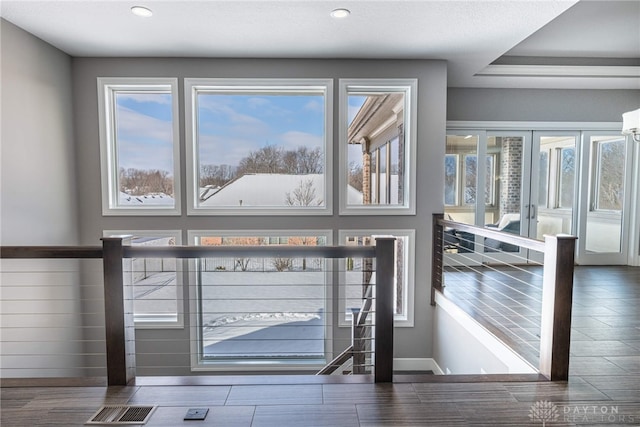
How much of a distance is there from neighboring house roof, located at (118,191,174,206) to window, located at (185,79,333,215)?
0.36 meters

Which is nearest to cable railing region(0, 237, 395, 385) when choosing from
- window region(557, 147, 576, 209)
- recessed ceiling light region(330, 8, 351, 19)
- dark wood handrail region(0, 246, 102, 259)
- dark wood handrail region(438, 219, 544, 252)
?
dark wood handrail region(438, 219, 544, 252)

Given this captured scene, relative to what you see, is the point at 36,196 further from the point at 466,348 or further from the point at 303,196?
the point at 466,348

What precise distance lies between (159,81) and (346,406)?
155 inches

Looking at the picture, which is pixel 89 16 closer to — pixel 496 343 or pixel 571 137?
pixel 496 343

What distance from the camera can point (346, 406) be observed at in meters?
1.89

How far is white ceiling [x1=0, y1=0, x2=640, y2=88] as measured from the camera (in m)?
2.84

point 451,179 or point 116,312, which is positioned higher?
point 451,179

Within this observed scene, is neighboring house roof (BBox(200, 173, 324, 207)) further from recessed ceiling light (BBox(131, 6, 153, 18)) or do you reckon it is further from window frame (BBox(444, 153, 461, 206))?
window frame (BBox(444, 153, 461, 206))

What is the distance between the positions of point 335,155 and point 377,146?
2.06 ft

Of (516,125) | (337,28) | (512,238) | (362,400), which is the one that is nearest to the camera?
(362,400)

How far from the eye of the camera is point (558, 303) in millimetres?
2078

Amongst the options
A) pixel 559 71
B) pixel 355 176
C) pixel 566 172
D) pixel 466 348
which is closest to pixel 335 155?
pixel 355 176

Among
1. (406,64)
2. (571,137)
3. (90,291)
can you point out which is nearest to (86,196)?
(90,291)

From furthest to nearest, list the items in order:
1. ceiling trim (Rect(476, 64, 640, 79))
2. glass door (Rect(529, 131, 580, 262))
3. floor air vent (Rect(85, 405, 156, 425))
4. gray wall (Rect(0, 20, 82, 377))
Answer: glass door (Rect(529, 131, 580, 262))
ceiling trim (Rect(476, 64, 640, 79))
gray wall (Rect(0, 20, 82, 377))
floor air vent (Rect(85, 405, 156, 425))
